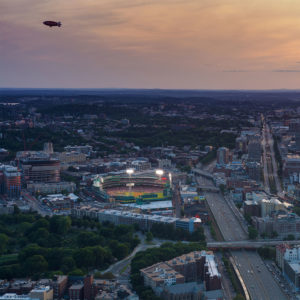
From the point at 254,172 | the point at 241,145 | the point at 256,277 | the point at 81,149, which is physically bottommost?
the point at 256,277

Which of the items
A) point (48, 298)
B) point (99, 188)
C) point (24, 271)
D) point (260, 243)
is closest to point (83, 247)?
point (24, 271)

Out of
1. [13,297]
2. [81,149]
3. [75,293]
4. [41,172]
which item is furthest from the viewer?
[81,149]

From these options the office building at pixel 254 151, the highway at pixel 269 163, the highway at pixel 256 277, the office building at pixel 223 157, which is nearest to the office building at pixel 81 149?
the office building at pixel 223 157

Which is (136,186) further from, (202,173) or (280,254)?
(280,254)

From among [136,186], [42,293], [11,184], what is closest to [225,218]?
[136,186]

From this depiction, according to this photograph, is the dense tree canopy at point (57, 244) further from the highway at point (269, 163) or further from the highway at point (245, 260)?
the highway at point (269, 163)

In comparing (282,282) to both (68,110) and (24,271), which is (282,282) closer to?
(24,271)

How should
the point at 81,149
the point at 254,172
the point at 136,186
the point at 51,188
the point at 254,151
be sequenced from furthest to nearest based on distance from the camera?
1. the point at 81,149
2. the point at 254,151
3. the point at 254,172
4. the point at 136,186
5. the point at 51,188

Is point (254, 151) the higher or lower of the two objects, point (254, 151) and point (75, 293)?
the higher

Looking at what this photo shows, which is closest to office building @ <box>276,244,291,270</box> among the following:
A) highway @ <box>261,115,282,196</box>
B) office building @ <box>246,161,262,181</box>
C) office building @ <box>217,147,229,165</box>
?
highway @ <box>261,115,282,196</box>
